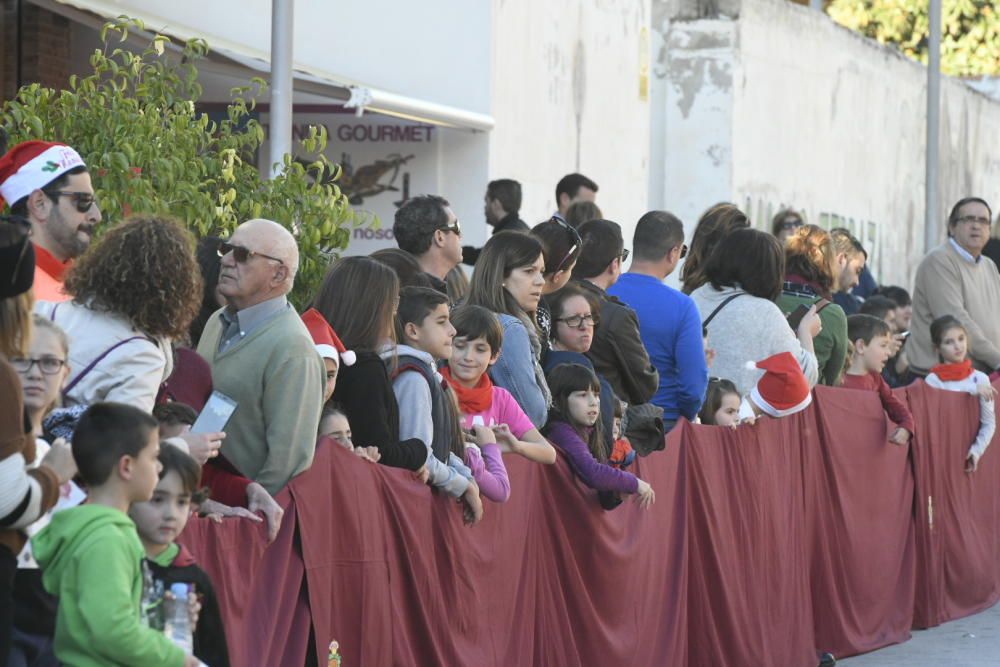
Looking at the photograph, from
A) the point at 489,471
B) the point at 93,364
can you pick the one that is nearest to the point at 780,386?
the point at 489,471

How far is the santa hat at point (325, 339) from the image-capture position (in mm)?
6234

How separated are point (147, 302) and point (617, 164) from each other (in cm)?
1427

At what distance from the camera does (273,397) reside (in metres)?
5.96

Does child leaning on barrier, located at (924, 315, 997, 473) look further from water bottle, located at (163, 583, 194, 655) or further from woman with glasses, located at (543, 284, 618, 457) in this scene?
water bottle, located at (163, 583, 194, 655)

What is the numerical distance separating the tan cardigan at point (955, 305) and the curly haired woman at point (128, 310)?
8.82 meters

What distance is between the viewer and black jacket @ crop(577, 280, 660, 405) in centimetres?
833

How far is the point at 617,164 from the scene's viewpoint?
64.1 ft

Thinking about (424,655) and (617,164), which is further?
(617,164)

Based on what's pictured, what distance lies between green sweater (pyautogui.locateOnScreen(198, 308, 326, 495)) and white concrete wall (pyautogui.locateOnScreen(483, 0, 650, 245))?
10637mm

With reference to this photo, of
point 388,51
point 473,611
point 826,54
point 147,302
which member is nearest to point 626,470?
point 473,611

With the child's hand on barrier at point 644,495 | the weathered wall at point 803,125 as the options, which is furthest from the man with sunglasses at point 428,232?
the weathered wall at point 803,125

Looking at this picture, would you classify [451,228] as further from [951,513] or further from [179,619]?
[951,513]

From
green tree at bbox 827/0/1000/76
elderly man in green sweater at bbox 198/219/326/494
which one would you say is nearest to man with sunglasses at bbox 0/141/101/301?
elderly man in green sweater at bbox 198/219/326/494

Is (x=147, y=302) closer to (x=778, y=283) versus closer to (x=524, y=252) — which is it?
(x=524, y=252)
